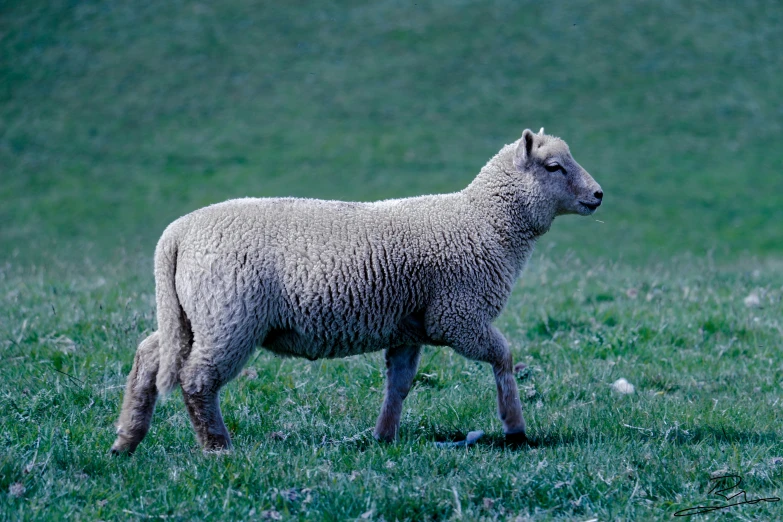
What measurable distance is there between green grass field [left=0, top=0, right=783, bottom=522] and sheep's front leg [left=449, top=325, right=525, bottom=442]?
0.55 feet

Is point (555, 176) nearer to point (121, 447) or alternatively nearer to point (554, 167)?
point (554, 167)

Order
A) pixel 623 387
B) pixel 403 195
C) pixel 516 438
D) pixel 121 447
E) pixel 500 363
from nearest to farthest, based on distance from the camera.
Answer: pixel 121 447 → pixel 516 438 → pixel 500 363 → pixel 623 387 → pixel 403 195

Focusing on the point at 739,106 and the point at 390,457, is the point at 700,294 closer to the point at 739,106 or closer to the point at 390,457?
the point at 390,457

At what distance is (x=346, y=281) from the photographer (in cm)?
468

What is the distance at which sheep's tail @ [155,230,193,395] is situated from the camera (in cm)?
455

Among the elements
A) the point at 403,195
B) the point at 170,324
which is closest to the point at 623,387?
the point at 170,324

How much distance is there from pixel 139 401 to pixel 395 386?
135 centimetres

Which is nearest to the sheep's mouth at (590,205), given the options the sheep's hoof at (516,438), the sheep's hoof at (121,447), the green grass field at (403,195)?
the green grass field at (403,195)

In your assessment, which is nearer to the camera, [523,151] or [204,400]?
[204,400]

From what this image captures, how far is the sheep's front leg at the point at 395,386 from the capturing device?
16.3 feet

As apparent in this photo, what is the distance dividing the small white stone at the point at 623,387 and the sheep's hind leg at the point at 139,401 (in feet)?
9.28

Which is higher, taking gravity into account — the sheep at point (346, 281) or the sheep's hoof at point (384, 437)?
the sheep at point (346, 281)

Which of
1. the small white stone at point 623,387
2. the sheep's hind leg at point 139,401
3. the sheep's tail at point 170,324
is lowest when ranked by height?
the small white stone at point 623,387

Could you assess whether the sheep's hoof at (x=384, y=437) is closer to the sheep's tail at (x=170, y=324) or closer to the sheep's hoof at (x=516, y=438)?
the sheep's hoof at (x=516, y=438)
